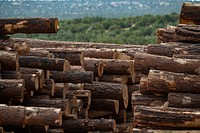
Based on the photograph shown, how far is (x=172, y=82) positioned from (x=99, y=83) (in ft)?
16.7

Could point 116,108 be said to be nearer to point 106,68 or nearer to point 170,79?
point 106,68

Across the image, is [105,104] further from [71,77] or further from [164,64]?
[164,64]

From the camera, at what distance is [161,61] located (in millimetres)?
9773

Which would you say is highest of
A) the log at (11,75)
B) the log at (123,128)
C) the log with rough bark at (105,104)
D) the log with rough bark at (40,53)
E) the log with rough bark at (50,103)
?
the log with rough bark at (40,53)

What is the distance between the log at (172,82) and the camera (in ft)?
30.6

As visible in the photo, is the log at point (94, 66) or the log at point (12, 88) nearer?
the log at point (12, 88)

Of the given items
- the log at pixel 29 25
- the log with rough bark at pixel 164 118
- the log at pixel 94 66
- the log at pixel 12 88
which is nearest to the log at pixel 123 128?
the log at pixel 94 66

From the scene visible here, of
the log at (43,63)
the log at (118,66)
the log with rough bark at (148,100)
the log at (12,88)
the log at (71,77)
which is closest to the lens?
the log with rough bark at (148,100)

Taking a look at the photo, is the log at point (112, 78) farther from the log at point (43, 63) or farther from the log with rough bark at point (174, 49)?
the log with rough bark at point (174, 49)

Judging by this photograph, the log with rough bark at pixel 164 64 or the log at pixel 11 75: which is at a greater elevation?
the log with rough bark at pixel 164 64

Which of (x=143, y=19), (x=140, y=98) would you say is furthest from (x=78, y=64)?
(x=143, y=19)

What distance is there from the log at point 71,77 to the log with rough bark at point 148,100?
362 centimetres

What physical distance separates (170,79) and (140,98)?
65 cm

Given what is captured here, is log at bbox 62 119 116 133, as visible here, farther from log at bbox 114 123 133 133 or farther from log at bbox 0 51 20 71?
log at bbox 0 51 20 71
